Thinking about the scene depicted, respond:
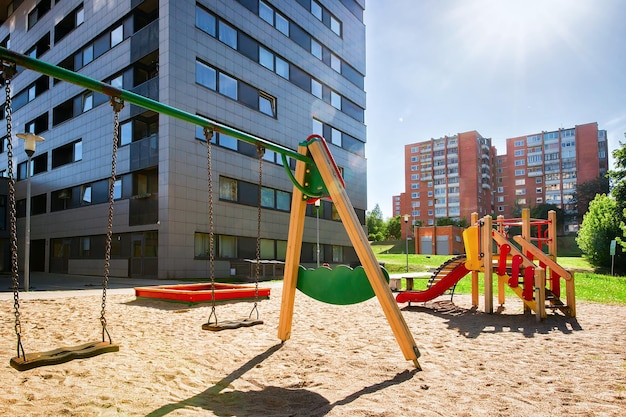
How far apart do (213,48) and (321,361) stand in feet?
70.2

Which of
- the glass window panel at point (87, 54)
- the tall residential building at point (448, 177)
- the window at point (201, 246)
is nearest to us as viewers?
the window at point (201, 246)

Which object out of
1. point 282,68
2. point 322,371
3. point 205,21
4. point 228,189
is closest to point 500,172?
point 282,68

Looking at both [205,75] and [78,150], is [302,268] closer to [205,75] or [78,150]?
[205,75]

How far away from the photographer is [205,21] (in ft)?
74.1

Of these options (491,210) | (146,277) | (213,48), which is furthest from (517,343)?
(491,210)

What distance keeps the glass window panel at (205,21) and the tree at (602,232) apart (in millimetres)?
32748

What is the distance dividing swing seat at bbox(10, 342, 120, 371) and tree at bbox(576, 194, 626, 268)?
127 feet

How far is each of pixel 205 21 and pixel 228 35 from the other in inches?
65.9

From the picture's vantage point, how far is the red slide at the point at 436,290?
9.42m

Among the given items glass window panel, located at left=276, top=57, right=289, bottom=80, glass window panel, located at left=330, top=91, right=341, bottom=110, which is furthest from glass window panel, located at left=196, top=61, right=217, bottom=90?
glass window panel, located at left=330, top=91, right=341, bottom=110

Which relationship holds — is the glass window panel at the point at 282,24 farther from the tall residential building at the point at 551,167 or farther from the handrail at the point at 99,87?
the tall residential building at the point at 551,167

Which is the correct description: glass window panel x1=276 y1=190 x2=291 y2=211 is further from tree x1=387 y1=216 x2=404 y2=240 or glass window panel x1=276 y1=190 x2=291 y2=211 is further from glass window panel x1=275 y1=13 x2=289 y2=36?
tree x1=387 y1=216 x2=404 y2=240

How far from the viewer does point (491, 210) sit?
94.9 m

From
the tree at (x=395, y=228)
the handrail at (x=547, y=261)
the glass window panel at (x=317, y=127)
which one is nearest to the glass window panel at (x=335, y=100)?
the glass window panel at (x=317, y=127)
